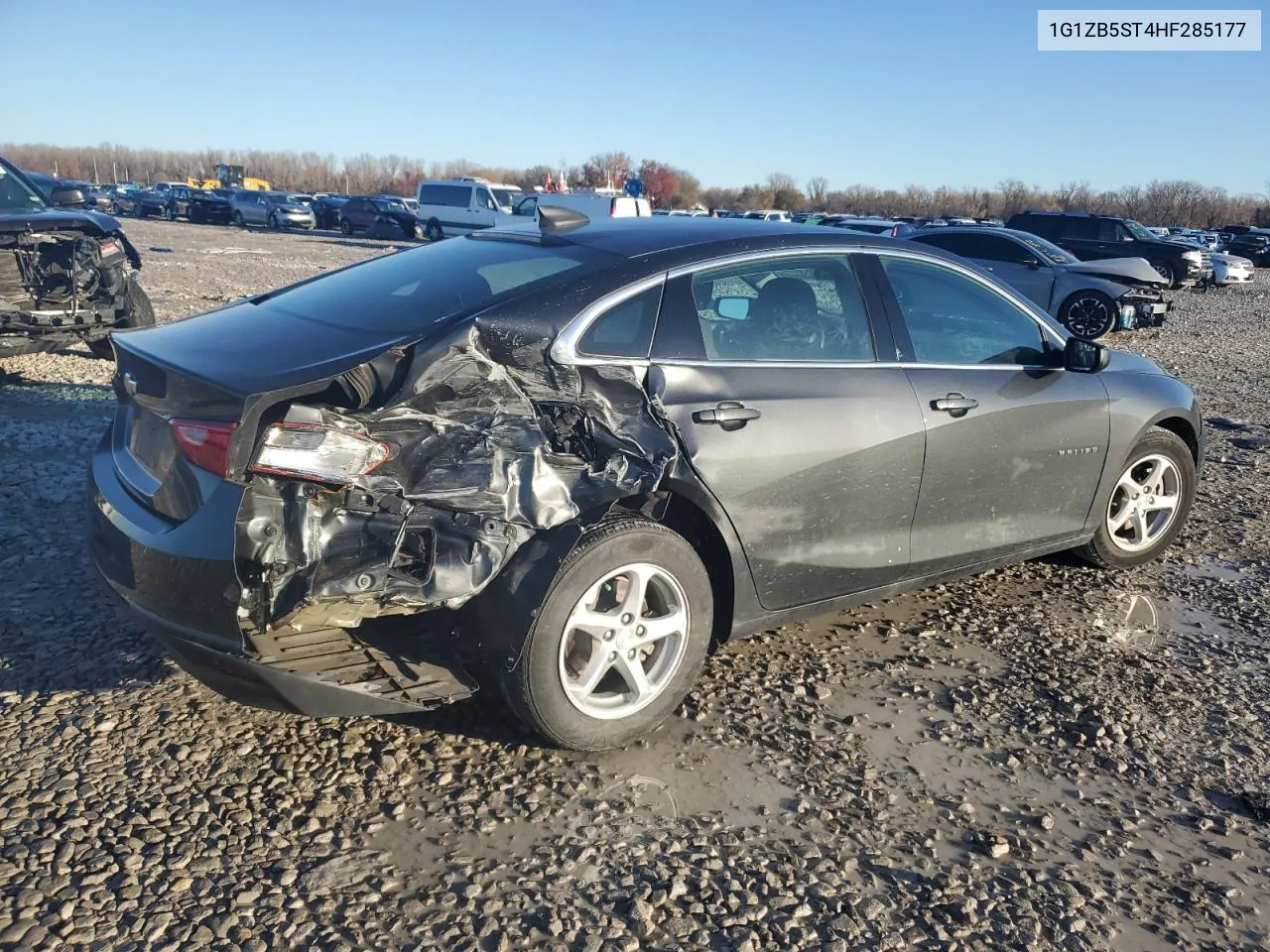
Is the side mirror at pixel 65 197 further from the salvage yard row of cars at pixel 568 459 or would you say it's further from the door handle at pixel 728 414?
the door handle at pixel 728 414

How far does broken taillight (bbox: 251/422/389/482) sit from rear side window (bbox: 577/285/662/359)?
788mm

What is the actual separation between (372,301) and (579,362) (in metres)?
0.84

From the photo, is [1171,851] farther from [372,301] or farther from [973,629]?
[372,301]

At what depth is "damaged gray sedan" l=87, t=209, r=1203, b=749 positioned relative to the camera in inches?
110

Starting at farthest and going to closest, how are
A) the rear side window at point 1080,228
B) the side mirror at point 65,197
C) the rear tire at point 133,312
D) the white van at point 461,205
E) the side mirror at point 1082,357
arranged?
the white van at point 461,205
the rear side window at point 1080,228
the side mirror at point 65,197
the rear tire at point 133,312
the side mirror at point 1082,357

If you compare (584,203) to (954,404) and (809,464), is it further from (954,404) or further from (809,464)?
(809,464)

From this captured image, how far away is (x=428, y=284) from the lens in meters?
3.55

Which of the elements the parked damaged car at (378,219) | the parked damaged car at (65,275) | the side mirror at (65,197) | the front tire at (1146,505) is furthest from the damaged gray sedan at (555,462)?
the parked damaged car at (378,219)

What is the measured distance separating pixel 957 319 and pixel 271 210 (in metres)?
39.7

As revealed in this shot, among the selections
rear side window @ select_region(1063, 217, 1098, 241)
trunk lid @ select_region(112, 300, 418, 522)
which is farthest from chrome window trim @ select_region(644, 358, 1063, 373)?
Result: rear side window @ select_region(1063, 217, 1098, 241)

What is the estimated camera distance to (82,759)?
9.97 feet

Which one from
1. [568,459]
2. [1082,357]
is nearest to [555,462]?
[568,459]

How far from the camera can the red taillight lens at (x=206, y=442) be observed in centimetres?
274

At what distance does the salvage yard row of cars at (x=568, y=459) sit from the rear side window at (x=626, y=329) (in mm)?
10
